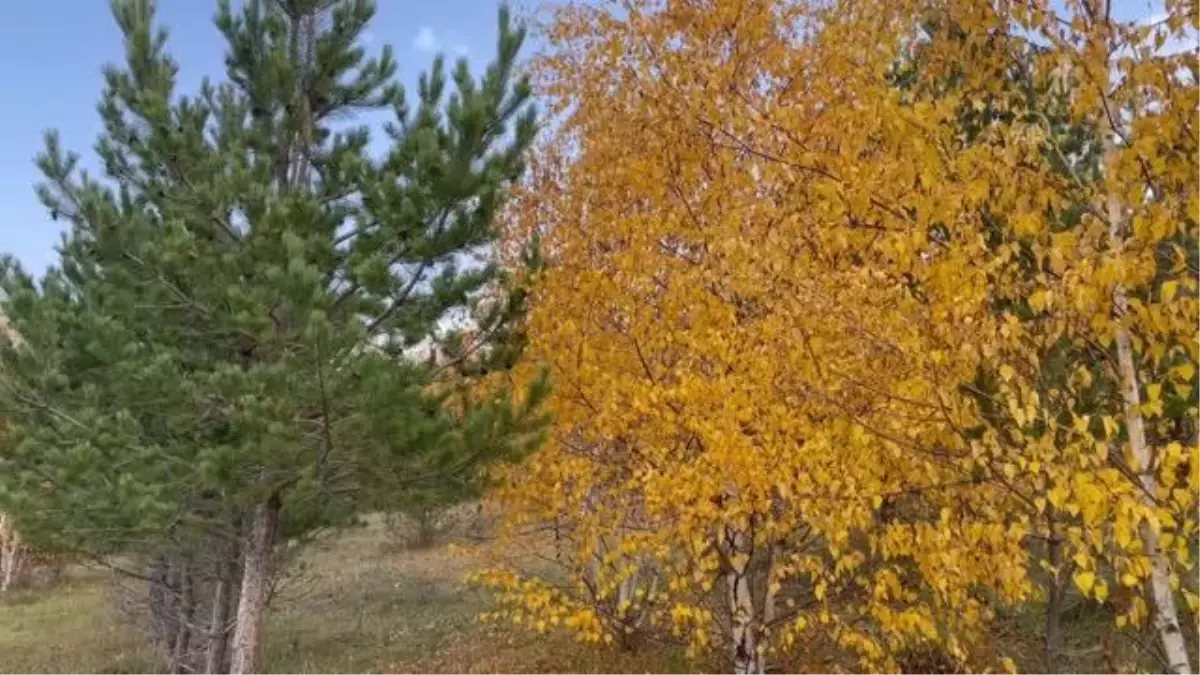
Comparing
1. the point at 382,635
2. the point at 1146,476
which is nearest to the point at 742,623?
the point at 1146,476

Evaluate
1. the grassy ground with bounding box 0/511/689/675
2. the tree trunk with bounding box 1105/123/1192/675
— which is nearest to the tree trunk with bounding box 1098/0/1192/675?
the tree trunk with bounding box 1105/123/1192/675

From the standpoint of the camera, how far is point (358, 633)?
17.5m

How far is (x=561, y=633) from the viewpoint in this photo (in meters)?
13.0

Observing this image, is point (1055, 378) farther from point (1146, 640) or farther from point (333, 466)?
point (333, 466)

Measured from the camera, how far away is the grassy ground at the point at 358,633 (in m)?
12.0

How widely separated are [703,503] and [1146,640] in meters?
2.54

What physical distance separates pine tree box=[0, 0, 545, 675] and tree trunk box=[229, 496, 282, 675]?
3 centimetres

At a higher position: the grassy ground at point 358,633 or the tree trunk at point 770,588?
the tree trunk at point 770,588

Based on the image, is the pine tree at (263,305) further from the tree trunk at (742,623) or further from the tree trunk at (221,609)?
the tree trunk at (742,623)

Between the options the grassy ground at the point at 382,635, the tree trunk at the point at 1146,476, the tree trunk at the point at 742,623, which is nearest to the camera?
the tree trunk at the point at 1146,476

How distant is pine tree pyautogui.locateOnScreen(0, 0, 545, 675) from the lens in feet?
22.2

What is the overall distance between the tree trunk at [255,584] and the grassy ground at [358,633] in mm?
1823

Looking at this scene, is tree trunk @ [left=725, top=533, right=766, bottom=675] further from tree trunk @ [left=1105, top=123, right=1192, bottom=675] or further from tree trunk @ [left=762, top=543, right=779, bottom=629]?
tree trunk @ [left=1105, top=123, right=1192, bottom=675]

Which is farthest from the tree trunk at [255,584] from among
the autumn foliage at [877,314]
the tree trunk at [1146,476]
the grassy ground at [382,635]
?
the tree trunk at [1146,476]
